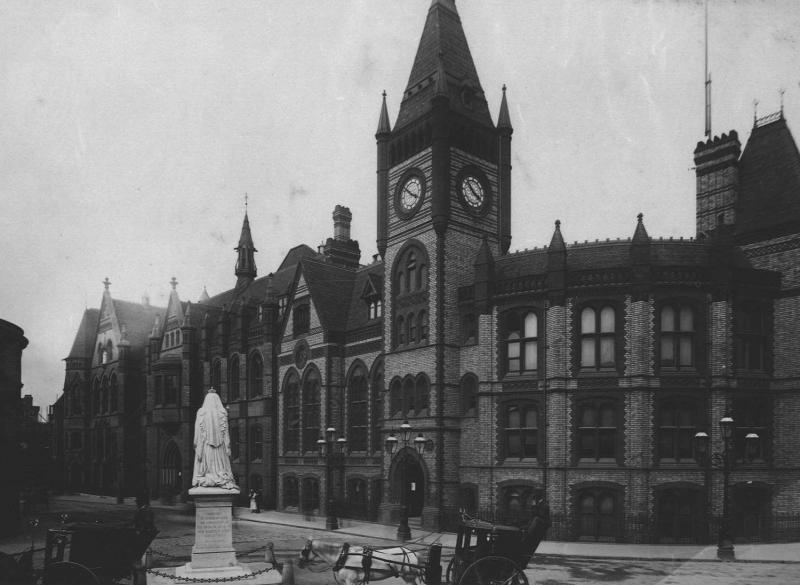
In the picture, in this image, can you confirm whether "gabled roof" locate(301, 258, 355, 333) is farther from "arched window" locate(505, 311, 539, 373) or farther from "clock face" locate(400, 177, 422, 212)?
"arched window" locate(505, 311, 539, 373)

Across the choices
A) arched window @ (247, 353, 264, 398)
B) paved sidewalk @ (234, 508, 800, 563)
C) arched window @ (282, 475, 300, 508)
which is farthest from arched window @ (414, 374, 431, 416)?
arched window @ (247, 353, 264, 398)

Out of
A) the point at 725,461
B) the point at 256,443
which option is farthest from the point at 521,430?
the point at 256,443

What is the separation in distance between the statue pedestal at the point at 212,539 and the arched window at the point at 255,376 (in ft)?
105

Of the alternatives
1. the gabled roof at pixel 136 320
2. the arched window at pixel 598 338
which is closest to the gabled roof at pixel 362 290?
the arched window at pixel 598 338

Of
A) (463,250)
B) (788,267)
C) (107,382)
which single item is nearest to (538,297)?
(463,250)

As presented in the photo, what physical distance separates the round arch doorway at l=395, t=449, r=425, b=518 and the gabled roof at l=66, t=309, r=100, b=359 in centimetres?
4547

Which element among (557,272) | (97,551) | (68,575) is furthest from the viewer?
(557,272)

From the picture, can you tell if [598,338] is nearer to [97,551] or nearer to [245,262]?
[97,551]

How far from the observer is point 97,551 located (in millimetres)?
14523

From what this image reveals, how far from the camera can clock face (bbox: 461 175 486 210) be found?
120 feet

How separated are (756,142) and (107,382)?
5633 centimetres

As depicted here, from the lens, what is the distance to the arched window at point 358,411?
1588 inches

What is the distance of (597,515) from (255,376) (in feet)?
90.0

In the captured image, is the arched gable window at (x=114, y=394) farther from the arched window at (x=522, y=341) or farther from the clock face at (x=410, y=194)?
the arched window at (x=522, y=341)
